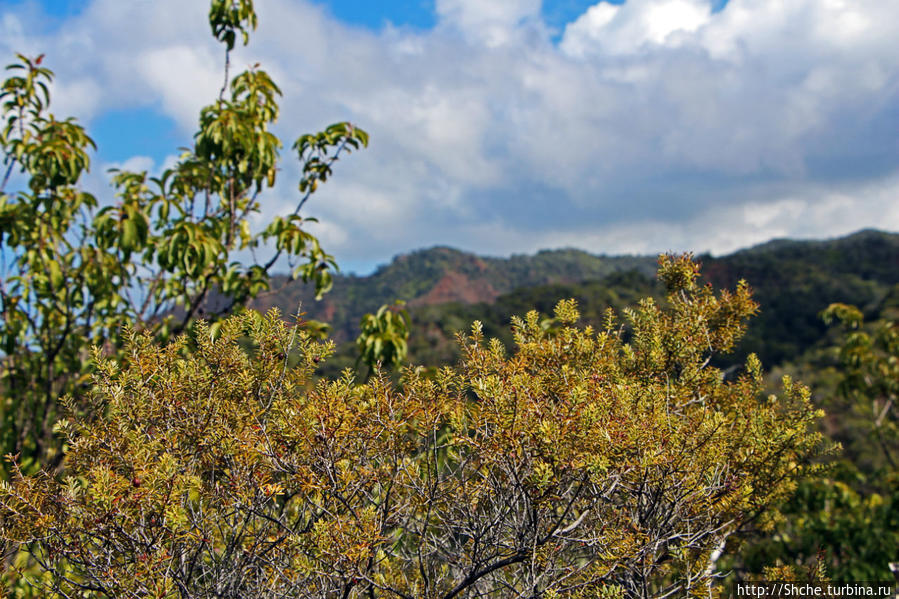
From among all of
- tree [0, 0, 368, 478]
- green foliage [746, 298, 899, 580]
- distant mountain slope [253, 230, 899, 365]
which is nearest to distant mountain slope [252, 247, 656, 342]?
distant mountain slope [253, 230, 899, 365]

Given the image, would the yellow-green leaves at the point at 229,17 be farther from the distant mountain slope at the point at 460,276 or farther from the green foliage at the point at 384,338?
the distant mountain slope at the point at 460,276

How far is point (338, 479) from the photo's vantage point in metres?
2.70

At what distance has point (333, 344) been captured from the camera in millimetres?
2996

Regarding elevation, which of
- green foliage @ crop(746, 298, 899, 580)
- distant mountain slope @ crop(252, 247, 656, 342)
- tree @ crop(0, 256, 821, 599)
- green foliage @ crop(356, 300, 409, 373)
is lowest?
green foliage @ crop(746, 298, 899, 580)

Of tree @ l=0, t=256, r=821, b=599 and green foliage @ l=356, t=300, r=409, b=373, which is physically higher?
green foliage @ l=356, t=300, r=409, b=373

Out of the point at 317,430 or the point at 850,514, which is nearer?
the point at 317,430

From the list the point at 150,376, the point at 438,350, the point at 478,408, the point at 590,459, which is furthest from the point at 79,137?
the point at 438,350

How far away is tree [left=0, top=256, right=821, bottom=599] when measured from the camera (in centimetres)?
248

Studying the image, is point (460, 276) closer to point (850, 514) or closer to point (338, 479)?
point (850, 514)

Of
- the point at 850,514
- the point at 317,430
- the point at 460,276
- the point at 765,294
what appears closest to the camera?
the point at 317,430

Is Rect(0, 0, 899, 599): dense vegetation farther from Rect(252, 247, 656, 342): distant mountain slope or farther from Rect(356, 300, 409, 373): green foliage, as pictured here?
Rect(252, 247, 656, 342): distant mountain slope

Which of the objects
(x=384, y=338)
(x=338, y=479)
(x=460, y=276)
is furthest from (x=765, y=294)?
(x=460, y=276)

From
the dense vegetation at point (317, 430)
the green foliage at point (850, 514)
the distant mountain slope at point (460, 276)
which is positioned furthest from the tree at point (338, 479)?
the distant mountain slope at point (460, 276)

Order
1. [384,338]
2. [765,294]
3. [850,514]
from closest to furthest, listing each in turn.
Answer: [384,338] < [850,514] < [765,294]
